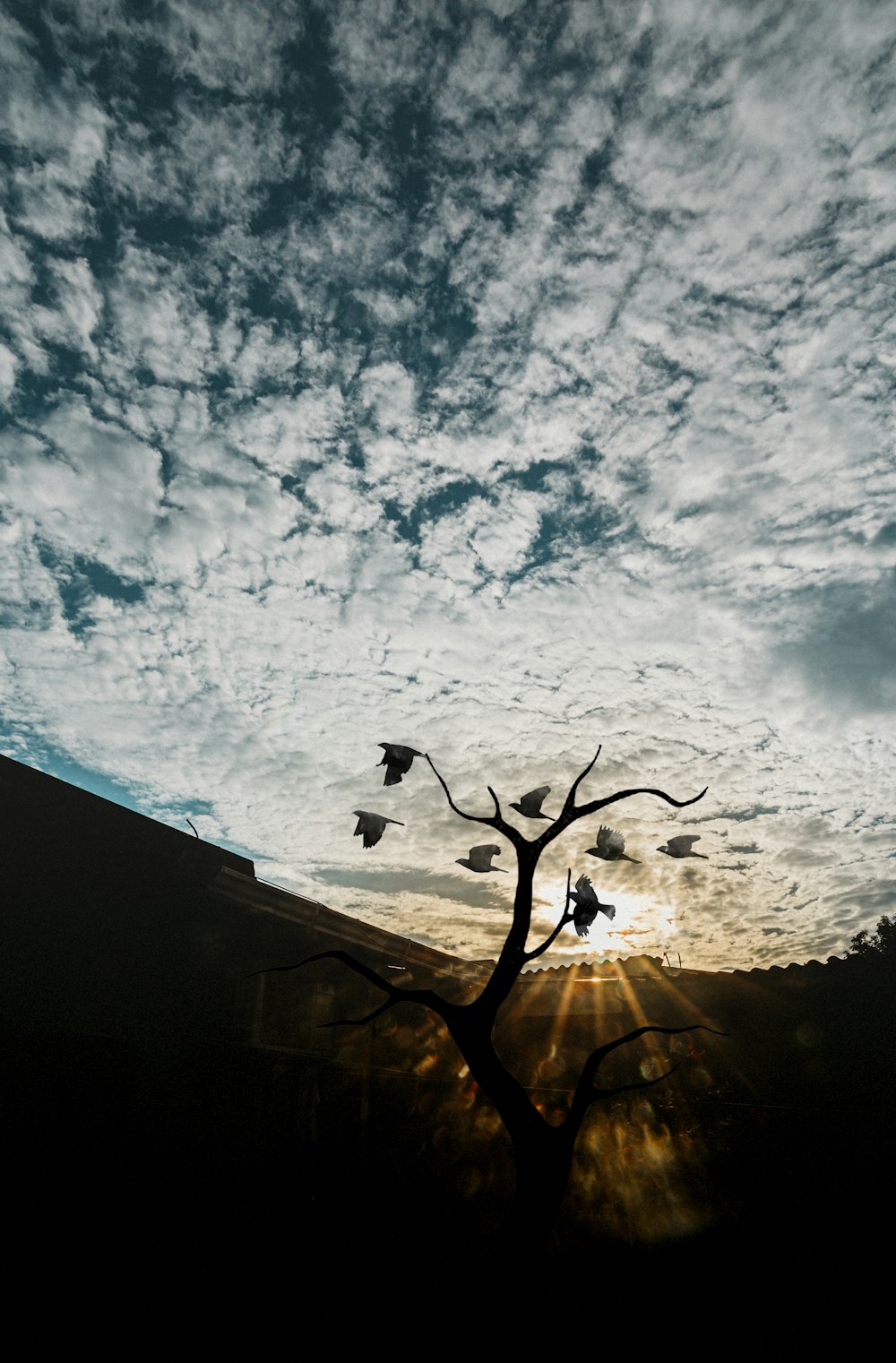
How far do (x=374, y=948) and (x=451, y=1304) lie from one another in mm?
5185

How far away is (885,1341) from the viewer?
211 inches

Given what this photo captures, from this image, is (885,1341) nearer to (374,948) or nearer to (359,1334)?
(359,1334)

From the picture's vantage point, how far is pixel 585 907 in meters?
4.48

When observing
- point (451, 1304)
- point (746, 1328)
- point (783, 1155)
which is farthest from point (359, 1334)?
point (783, 1155)

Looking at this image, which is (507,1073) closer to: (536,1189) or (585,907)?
(536,1189)

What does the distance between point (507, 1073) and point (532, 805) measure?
5.69 feet

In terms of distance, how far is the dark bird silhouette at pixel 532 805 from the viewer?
451cm

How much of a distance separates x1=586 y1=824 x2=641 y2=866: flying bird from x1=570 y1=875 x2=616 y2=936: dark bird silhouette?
26cm

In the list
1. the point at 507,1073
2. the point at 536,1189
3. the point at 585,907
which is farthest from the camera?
the point at 585,907

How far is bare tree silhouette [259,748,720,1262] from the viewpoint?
3.45m

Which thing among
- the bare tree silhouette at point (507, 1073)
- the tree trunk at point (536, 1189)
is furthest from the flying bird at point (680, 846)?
the tree trunk at point (536, 1189)

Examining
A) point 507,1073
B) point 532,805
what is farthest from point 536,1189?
point 532,805

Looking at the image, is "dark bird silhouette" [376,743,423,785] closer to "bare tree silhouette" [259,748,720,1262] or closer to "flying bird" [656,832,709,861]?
"bare tree silhouette" [259,748,720,1262]

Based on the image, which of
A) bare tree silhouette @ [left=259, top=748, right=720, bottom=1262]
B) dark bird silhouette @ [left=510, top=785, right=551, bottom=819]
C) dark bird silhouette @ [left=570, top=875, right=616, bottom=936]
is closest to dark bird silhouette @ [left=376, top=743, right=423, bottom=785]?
bare tree silhouette @ [left=259, top=748, right=720, bottom=1262]
